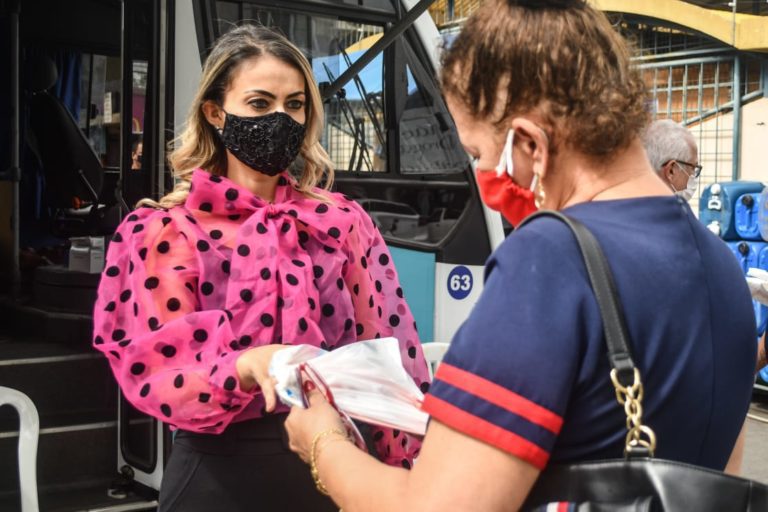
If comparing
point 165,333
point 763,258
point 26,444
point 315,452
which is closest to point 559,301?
point 315,452

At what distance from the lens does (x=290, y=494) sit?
192cm

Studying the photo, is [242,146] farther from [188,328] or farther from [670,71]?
[670,71]

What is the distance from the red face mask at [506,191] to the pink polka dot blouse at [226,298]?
735 millimetres

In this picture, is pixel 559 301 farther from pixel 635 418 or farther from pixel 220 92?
pixel 220 92

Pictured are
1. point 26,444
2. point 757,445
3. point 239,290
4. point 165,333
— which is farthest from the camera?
point 757,445

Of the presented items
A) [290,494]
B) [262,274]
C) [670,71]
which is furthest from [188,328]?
[670,71]

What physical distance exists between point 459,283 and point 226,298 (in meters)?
2.17

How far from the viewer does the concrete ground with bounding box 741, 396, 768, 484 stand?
205 inches

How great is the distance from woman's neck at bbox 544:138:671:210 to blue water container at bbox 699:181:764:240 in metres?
6.24

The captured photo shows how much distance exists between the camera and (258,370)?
5.41ft

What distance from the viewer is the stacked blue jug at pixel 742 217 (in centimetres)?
671

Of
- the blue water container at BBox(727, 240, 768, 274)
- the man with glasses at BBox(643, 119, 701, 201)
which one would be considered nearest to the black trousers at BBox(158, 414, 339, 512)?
the man with glasses at BBox(643, 119, 701, 201)

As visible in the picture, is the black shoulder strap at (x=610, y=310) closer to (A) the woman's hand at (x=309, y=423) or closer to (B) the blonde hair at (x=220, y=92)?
(A) the woman's hand at (x=309, y=423)

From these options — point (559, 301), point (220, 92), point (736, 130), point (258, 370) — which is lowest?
point (258, 370)
